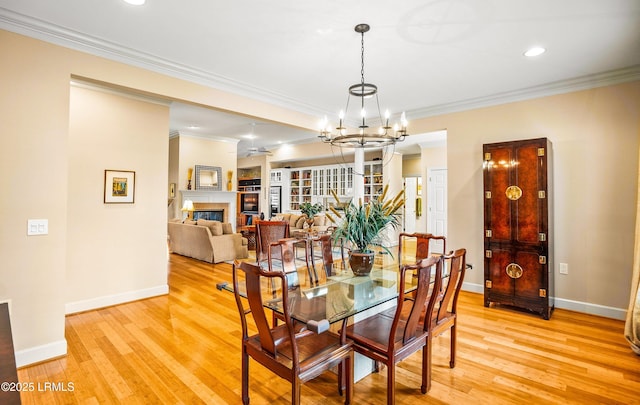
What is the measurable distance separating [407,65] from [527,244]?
7.91 ft

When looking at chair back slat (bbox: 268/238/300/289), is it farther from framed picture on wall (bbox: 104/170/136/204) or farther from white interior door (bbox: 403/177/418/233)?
white interior door (bbox: 403/177/418/233)

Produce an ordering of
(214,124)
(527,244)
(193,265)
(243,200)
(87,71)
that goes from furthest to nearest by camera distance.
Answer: (243,200) → (214,124) → (193,265) → (527,244) → (87,71)

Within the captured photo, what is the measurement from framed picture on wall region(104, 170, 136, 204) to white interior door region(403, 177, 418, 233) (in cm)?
659

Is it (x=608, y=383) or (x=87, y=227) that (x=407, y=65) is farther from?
(x=87, y=227)

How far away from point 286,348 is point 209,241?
4608mm

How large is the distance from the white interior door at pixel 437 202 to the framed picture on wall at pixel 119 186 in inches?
255

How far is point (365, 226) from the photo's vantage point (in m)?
2.58

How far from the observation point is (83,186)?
3752 mm

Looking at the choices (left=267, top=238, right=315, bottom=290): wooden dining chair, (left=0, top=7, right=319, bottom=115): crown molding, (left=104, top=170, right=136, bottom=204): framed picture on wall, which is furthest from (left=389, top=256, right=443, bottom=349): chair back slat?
(left=104, top=170, right=136, bottom=204): framed picture on wall

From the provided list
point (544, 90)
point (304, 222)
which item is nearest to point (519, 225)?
point (544, 90)

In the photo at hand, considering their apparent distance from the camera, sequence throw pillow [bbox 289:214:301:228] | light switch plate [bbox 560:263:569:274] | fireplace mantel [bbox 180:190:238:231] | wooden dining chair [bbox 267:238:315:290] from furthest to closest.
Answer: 1. throw pillow [bbox 289:214:301:228]
2. fireplace mantel [bbox 180:190:238:231]
3. light switch plate [bbox 560:263:569:274]
4. wooden dining chair [bbox 267:238:315:290]

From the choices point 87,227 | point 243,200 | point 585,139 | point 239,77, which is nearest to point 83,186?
point 87,227

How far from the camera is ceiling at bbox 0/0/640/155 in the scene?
7.84ft

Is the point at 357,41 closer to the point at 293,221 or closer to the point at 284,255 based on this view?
the point at 284,255
